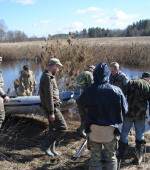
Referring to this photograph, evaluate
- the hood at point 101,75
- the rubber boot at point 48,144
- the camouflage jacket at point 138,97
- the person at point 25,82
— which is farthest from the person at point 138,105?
the person at point 25,82

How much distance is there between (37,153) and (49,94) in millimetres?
1299

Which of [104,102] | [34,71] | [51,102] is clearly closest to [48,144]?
[51,102]

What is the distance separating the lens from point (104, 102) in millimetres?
2828

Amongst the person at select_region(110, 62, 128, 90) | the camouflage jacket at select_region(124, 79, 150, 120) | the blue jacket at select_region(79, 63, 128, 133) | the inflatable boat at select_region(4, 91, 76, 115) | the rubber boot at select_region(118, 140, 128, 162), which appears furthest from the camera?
the inflatable boat at select_region(4, 91, 76, 115)

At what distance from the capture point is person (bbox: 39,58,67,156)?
3.73m

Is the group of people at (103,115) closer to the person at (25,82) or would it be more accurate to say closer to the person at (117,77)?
the person at (117,77)

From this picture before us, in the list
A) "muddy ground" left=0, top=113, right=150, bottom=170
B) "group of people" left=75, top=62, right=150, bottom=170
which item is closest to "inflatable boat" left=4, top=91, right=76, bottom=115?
"muddy ground" left=0, top=113, right=150, bottom=170

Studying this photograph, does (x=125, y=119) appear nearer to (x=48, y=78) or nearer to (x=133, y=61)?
(x=48, y=78)

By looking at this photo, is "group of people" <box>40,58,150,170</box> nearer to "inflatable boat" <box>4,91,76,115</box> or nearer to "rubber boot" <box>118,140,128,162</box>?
"rubber boot" <box>118,140,128,162</box>

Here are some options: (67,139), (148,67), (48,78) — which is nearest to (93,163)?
(48,78)

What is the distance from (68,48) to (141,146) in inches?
179

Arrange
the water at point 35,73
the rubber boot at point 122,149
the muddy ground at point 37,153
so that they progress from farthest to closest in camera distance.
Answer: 1. the water at point 35,73
2. the rubber boot at point 122,149
3. the muddy ground at point 37,153

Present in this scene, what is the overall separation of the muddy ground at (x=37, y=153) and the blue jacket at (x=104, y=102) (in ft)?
3.74

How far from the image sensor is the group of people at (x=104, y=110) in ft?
9.39
